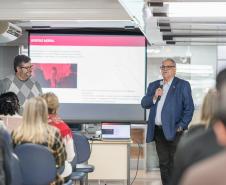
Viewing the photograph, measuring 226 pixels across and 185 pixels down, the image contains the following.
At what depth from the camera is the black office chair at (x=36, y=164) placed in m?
4.11

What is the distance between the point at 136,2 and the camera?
5887 millimetres

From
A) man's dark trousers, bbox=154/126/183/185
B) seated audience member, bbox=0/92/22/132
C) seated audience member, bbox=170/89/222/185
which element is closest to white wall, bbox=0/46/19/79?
man's dark trousers, bbox=154/126/183/185

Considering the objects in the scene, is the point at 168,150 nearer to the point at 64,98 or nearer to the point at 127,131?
the point at 127,131

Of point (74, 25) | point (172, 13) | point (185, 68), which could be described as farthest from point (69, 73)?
point (185, 68)

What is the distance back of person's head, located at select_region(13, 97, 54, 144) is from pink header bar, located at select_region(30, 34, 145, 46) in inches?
168

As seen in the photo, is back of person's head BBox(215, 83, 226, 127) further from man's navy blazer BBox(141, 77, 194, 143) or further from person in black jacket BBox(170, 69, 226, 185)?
man's navy blazer BBox(141, 77, 194, 143)

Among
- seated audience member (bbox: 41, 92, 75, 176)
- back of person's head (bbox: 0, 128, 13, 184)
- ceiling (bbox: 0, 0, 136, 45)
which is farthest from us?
ceiling (bbox: 0, 0, 136, 45)

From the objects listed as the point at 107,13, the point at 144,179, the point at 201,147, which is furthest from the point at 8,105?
the point at 144,179

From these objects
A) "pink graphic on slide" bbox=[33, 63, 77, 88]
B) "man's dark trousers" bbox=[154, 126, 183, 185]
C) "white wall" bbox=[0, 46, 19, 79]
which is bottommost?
"man's dark trousers" bbox=[154, 126, 183, 185]

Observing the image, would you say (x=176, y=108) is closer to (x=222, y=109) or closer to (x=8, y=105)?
(x=8, y=105)

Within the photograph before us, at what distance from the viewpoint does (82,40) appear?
27.6 feet

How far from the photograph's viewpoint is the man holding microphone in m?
6.09

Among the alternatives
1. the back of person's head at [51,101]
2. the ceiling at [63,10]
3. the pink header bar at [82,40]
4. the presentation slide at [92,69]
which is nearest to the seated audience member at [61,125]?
the back of person's head at [51,101]

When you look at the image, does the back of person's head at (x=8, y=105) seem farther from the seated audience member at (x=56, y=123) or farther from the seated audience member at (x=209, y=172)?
the seated audience member at (x=209, y=172)
